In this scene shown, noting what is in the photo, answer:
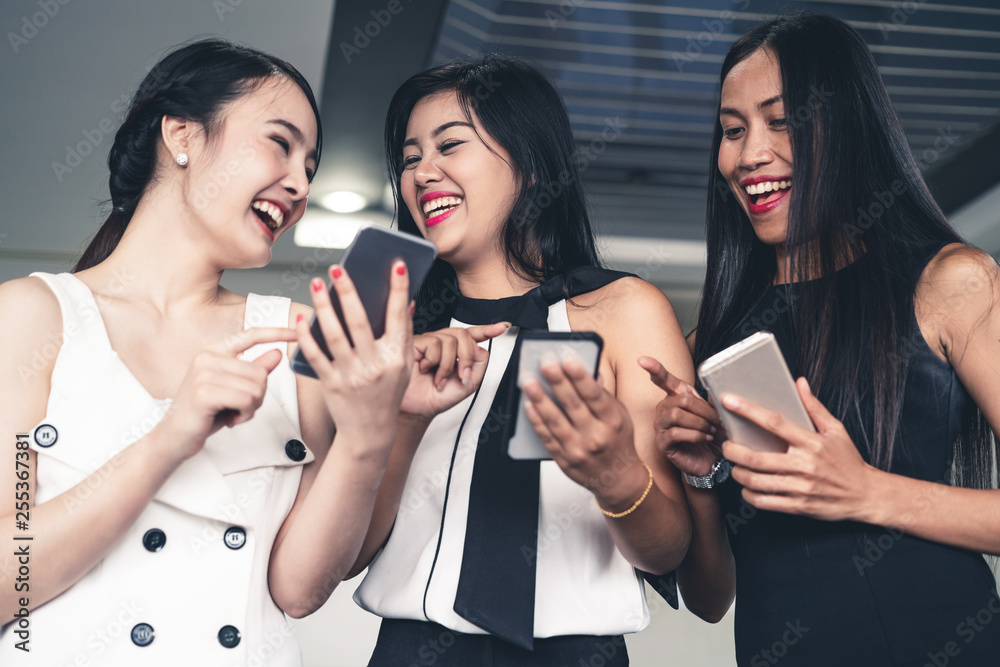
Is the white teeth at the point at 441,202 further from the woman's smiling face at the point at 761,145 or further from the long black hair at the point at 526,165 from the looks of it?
the woman's smiling face at the point at 761,145

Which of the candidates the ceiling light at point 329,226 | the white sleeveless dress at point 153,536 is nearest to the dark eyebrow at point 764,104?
the white sleeveless dress at point 153,536

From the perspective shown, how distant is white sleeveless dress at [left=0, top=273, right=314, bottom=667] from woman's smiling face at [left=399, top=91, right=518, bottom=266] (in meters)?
0.56

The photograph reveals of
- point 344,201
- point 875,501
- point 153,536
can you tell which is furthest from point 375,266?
point 344,201

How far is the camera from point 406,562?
1.40 m

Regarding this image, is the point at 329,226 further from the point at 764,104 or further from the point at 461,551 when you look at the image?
the point at 461,551

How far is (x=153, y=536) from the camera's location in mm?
1149

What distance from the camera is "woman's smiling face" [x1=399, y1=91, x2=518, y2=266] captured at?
5.37 feet

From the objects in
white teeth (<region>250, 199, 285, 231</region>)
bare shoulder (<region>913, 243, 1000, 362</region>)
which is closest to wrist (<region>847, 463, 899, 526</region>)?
bare shoulder (<region>913, 243, 1000, 362</region>)

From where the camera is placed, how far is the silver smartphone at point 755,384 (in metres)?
1.10

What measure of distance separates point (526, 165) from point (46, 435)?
0.99 m

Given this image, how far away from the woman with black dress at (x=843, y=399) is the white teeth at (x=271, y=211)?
693 mm

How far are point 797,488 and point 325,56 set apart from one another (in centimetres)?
241

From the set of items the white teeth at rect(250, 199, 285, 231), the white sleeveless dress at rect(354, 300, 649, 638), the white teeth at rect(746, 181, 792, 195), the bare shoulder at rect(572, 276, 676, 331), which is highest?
the white teeth at rect(746, 181, 792, 195)

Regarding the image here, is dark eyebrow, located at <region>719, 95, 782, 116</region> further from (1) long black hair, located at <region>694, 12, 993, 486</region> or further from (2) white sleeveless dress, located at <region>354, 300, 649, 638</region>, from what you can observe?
(2) white sleeveless dress, located at <region>354, 300, 649, 638</region>
